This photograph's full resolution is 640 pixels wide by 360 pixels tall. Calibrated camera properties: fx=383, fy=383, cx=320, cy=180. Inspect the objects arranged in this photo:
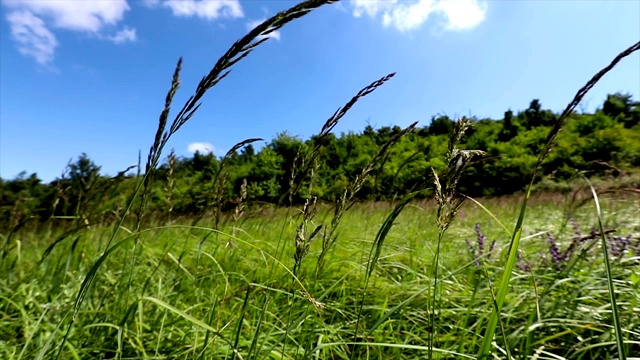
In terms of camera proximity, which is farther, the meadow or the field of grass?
the field of grass

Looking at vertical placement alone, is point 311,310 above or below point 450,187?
below

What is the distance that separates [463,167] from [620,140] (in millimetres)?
15110

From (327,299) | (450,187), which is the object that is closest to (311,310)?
(327,299)

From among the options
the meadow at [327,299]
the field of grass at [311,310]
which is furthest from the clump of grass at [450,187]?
the field of grass at [311,310]

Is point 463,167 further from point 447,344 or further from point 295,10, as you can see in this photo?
point 447,344

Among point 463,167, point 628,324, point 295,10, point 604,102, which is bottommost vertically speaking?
point 628,324

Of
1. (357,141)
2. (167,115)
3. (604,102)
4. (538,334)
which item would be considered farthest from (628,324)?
(604,102)

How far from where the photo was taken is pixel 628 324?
1364mm

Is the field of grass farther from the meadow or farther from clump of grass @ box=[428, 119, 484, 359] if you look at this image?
clump of grass @ box=[428, 119, 484, 359]

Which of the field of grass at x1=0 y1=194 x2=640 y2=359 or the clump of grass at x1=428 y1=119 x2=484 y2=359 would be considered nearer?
the clump of grass at x1=428 y1=119 x2=484 y2=359

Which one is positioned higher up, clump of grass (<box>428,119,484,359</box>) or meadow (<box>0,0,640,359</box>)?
clump of grass (<box>428,119,484,359</box>)

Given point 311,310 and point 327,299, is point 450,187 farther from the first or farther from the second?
point 327,299

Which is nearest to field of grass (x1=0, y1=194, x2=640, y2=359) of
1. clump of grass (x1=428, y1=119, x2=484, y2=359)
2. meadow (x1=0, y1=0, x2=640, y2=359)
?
meadow (x1=0, y1=0, x2=640, y2=359)

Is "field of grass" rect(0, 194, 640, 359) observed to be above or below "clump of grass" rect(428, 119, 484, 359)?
below
